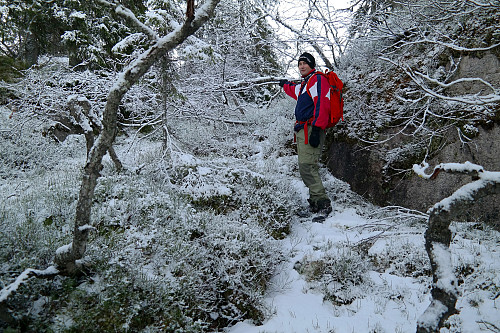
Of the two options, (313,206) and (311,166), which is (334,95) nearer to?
(311,166)

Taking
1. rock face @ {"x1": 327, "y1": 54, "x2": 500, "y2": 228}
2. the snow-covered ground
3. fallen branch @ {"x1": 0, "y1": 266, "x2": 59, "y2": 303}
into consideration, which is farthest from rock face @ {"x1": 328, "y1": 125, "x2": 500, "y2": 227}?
fallen branch @ {"x1": 0, "y1": 266, "x2": 59, "y2": 303}

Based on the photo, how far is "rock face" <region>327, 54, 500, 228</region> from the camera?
397 centimetres

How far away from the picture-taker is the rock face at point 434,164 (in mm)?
3973

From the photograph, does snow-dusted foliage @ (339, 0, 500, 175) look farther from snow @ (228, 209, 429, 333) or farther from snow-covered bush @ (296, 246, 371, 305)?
snow @ (228, 209, 429, 333)

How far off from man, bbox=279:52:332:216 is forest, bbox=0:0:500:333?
442 mm

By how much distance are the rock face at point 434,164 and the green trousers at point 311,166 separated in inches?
37.6

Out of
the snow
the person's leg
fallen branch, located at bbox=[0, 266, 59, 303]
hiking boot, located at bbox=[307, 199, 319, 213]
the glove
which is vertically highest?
the glove

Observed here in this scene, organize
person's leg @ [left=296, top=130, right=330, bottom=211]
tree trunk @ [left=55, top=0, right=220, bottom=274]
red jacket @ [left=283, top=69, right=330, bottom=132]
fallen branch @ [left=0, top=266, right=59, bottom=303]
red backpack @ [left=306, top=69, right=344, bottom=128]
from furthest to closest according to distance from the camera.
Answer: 1. person's leg @ [left=296, top=130, right=330, bottom=211]
2. red backpack @ [left=306, top=69, right=344, bottom=128]
3. red jacket @ [left=283, top=69, right=330, bottom=132]
4. tree trunk @ [left=55, top=0, right=220, bottom=274]
5. fallen branch @ [left=0, top=266, right=59, bottom=303]

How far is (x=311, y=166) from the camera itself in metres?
5.42

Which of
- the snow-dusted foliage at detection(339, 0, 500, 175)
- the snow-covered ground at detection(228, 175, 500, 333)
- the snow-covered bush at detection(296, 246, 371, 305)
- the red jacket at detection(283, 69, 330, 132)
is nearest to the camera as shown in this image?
the snow-covered ground at detection(228, 175, 500, 333)

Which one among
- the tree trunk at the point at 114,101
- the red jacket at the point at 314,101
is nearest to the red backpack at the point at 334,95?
the red jacket at the point at 314,101

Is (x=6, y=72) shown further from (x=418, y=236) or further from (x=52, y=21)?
(x=418, y=236)

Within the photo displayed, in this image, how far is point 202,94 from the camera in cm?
625

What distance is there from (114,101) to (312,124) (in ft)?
12.1
